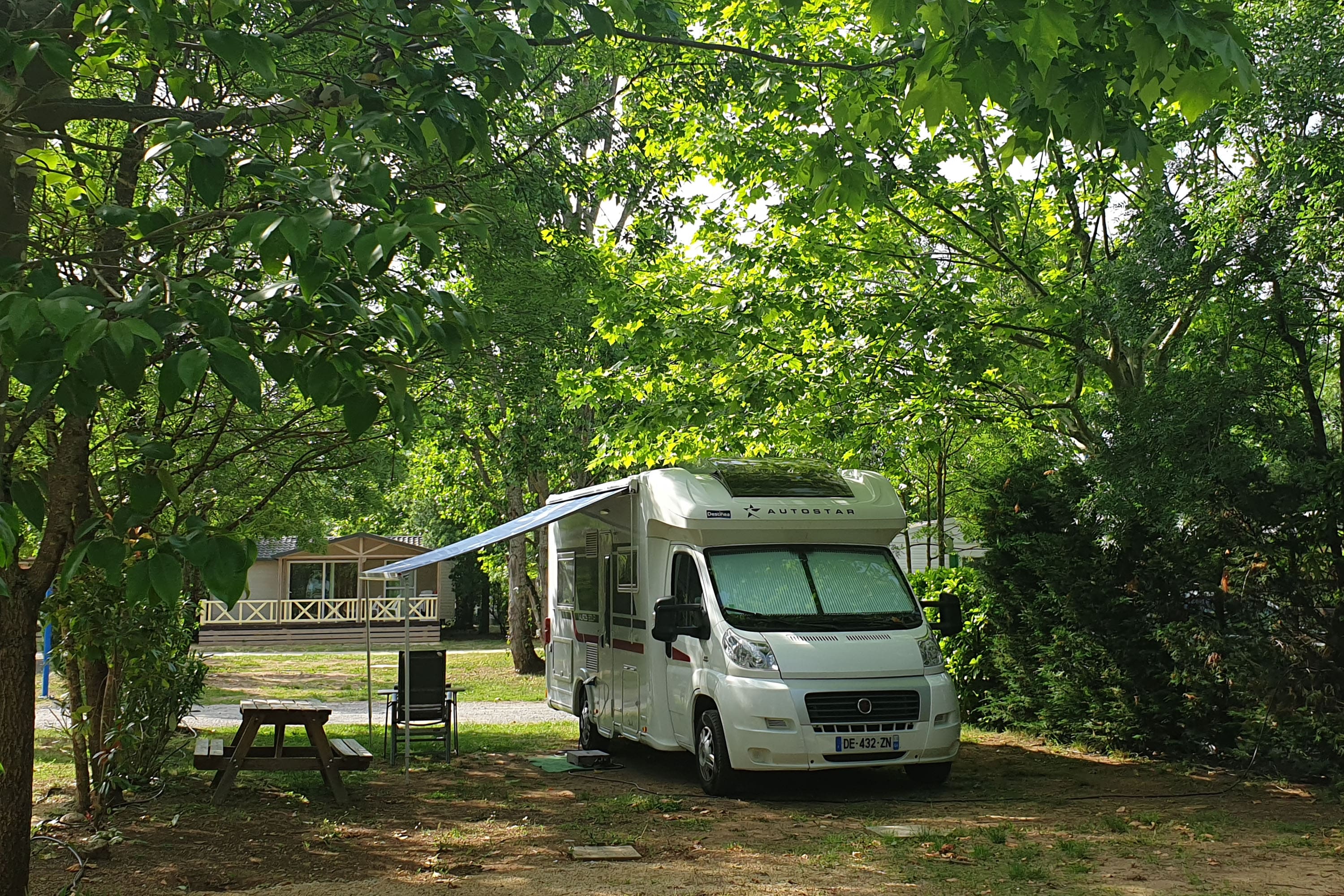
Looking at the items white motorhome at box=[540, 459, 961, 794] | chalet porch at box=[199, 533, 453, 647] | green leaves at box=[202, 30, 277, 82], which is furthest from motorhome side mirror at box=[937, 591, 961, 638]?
chalet porch at box=[199, 533, 453, 647]

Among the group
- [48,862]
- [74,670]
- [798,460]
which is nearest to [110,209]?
[48,862]

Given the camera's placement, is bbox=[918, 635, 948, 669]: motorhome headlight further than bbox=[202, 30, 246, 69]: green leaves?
Yes

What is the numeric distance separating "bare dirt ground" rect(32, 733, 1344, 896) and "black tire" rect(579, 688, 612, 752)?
141 centimetres

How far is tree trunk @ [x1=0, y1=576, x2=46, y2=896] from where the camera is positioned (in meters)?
6.00

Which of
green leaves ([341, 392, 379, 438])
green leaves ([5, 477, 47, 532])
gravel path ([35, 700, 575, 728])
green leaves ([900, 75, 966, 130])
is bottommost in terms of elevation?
gravel path ([35, 700, 575, 728])

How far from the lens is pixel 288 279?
10.7 feet

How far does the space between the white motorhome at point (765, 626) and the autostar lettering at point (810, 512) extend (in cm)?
2

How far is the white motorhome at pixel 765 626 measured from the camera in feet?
31.1

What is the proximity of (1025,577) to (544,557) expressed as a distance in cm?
1306

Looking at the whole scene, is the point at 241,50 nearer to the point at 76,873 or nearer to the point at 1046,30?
the point at 1046,30

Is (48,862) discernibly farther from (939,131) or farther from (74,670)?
(939,131)

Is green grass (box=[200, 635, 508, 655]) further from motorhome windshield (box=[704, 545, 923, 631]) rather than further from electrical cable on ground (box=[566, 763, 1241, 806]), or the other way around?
electrical cable on ground (box=[566, 763, 1241, 806])

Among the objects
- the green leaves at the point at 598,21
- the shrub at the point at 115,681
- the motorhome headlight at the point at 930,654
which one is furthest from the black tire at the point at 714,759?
the green leaves at the point at 598,21

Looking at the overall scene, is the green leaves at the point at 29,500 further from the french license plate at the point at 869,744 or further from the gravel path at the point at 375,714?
the gravel path at the point at 375,714
